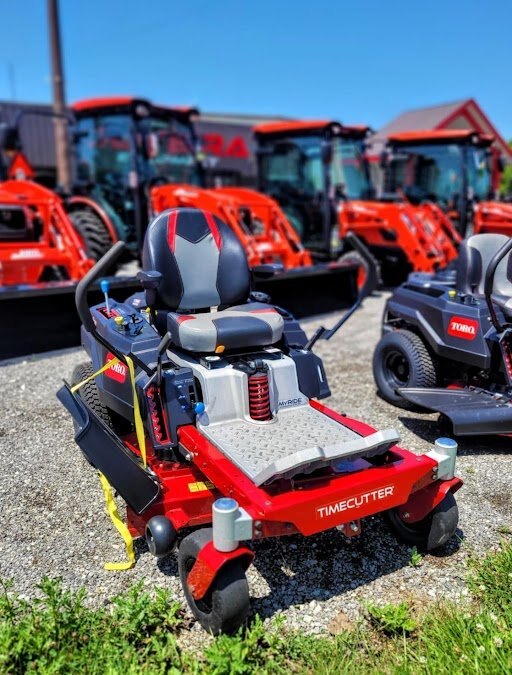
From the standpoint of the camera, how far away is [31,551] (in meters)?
2.54

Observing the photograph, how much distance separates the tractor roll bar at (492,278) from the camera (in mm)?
3271

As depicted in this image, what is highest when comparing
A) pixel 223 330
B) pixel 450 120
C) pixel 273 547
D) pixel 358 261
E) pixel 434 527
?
pixel 450 120

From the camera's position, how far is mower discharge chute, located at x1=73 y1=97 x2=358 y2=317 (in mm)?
7203

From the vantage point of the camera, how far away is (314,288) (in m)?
6.61

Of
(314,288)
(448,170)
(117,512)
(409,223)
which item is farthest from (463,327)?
(448,170)

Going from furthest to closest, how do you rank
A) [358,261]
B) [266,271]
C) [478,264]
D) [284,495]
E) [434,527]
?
1. [358,261]
2. [478,264]
3. [266,271]
4. [434,527]
5. [284,495]

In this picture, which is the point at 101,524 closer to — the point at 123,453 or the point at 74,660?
the point at 123,453

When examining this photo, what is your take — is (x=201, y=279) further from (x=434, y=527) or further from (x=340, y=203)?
(x=340, y=203)

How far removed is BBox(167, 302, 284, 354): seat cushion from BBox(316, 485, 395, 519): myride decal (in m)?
0.91

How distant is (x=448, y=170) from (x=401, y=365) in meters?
5.63

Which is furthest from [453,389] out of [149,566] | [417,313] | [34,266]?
[34,266]

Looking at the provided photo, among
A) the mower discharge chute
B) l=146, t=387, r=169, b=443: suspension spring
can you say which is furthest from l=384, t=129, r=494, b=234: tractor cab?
l=146, t=387, r=169, b=443: suspension spring

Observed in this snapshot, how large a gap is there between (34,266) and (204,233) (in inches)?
129

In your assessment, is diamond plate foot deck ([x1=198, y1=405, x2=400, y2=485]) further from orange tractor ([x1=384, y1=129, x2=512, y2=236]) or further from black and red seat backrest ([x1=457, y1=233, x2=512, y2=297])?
orange tractor ([x1=384, y1=129, x2=512, y2=236])
